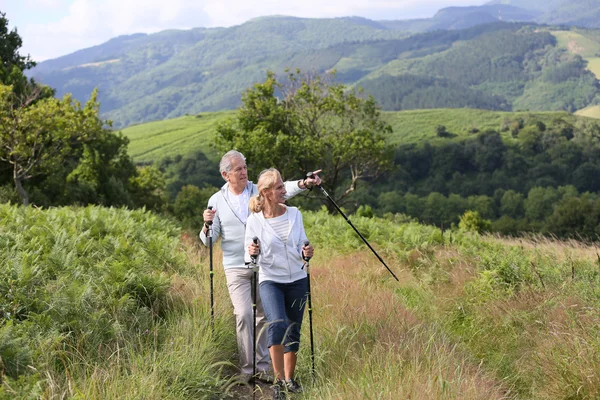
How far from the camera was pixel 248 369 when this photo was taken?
581 cm

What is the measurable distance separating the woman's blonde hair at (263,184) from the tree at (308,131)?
31.0 m

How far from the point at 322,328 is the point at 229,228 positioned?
1.48 metres

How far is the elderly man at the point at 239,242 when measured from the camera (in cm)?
584

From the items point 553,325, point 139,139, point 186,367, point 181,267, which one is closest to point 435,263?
point 553,325

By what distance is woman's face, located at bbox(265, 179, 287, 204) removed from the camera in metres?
5.24

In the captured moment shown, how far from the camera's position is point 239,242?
5.93 meters

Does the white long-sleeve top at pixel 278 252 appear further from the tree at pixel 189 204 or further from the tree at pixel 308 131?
the tree at pixel 189 204

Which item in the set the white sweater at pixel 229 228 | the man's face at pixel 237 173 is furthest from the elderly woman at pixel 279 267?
the man's face at pixel 237 173

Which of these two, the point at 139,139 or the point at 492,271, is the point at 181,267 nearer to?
the point at 492,271

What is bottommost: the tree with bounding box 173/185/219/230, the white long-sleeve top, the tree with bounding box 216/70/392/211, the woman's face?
the tree with bounding box 173/185/219/230

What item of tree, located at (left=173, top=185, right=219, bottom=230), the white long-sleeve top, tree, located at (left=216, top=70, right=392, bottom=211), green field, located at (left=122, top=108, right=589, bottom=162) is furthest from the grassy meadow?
green field, located at (left=122, top=108, right=589, bottom=162)

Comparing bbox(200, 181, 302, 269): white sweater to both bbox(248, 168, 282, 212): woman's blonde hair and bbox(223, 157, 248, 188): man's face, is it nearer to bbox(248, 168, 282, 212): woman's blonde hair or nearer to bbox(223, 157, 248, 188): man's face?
bbox(223, 157, 248, 188): man's face

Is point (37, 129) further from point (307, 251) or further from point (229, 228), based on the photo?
point (307, 251)

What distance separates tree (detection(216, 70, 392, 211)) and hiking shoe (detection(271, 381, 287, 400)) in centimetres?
3132
